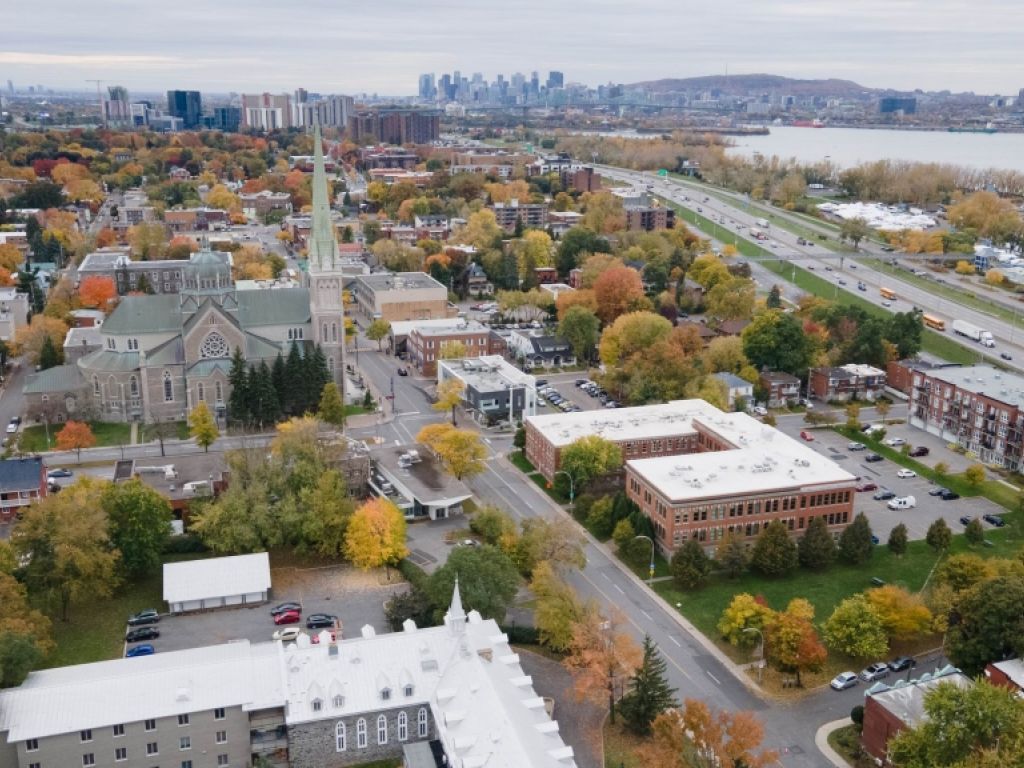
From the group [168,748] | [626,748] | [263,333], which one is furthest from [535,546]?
[263,333]

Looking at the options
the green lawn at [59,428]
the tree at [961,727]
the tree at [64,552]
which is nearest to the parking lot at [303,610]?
the tree at [64,552]

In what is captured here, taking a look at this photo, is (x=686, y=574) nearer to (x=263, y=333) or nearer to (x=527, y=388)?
(x=527, y=388)

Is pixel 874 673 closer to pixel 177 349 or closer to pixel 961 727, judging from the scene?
pixel 961 727

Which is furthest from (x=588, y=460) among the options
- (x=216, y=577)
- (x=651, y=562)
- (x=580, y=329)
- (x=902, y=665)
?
(x=580, y=329)

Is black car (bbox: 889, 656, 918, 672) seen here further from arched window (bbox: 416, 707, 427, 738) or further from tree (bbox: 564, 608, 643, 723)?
arched window (bbox: 416, 707, 427, 738)

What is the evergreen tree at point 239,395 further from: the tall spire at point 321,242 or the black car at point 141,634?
the black car at point 141,634
